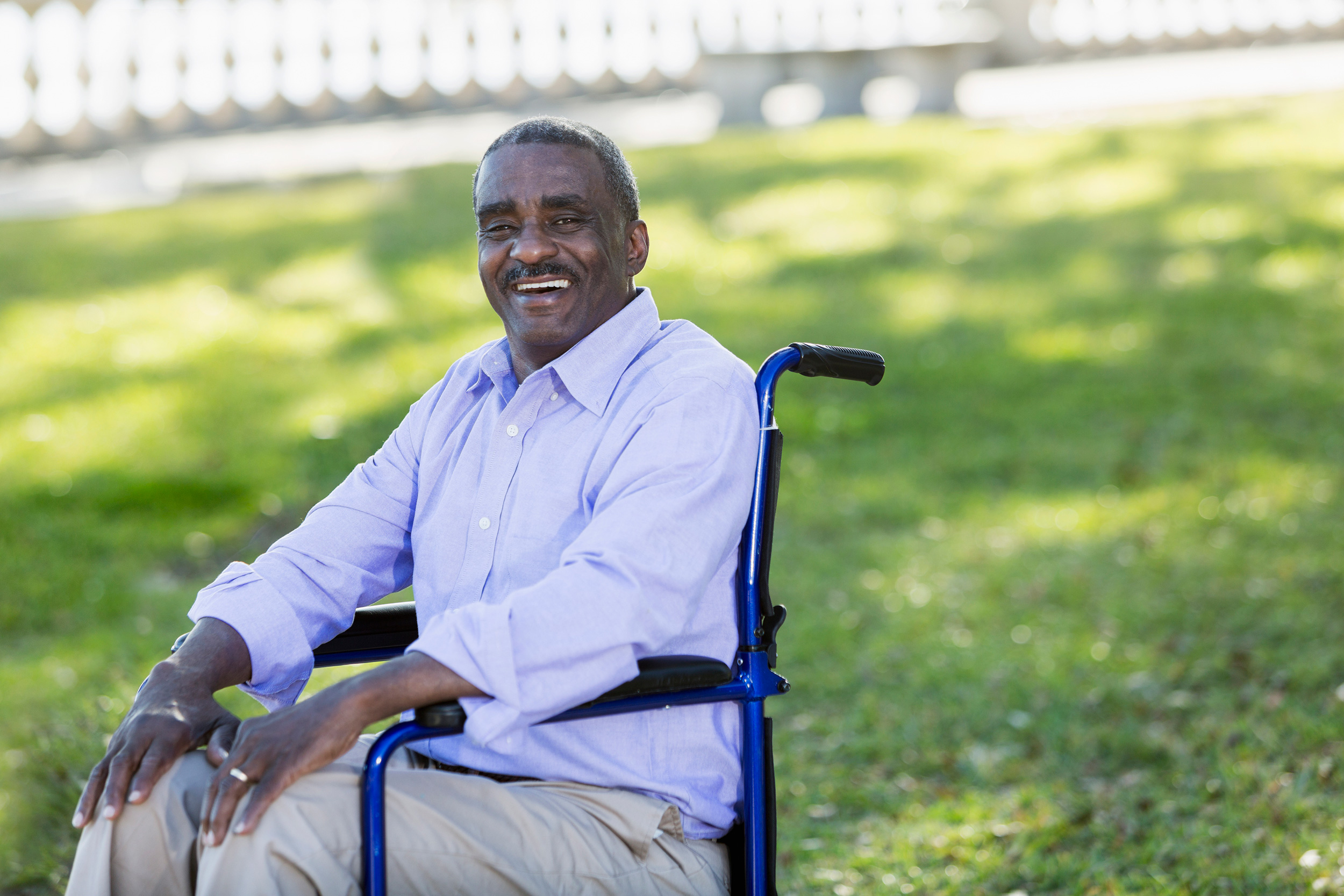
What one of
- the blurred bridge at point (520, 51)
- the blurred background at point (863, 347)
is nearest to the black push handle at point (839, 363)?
the blurred background at point (863, 347)

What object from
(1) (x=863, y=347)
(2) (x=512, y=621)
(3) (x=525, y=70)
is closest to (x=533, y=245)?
(2) (x=512, y=621)

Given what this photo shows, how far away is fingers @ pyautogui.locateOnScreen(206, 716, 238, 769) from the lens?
212 centimetres

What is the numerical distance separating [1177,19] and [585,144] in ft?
48.7

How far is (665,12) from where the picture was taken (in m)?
14.4

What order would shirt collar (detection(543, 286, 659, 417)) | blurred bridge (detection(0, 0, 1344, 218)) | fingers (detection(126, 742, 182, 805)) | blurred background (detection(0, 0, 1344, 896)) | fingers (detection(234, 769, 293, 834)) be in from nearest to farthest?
fingers (detection(234, 769, 293, 834)) → fingers (detection(126, 742, 182, 805)) → shirt collar (detection(543, 286, 659, 417)) → blurred background (detection(0, 0, 1344, 896)) → blurred bridge (detection(0, 0, 1344, 218))

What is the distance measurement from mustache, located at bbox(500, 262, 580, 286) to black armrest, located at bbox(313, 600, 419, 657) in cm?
62

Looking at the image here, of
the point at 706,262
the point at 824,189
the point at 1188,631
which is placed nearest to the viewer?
the point at 1188,631

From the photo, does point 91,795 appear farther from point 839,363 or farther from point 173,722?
point 839,363

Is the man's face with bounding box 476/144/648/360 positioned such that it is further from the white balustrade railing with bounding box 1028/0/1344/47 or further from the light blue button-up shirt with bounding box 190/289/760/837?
the white balustrade railing with bounding box 1028/0/1344/47

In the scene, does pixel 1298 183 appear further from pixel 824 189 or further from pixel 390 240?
pixel 390 240

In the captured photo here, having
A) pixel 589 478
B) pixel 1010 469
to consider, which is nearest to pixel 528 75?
pixel 1010 469

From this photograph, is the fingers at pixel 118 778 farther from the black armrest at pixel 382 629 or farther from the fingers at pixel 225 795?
the black armrest at pixel 382 629

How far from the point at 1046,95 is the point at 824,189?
14.6 feet

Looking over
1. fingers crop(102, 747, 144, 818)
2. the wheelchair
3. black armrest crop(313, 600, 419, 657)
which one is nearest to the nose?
the wheelchair
